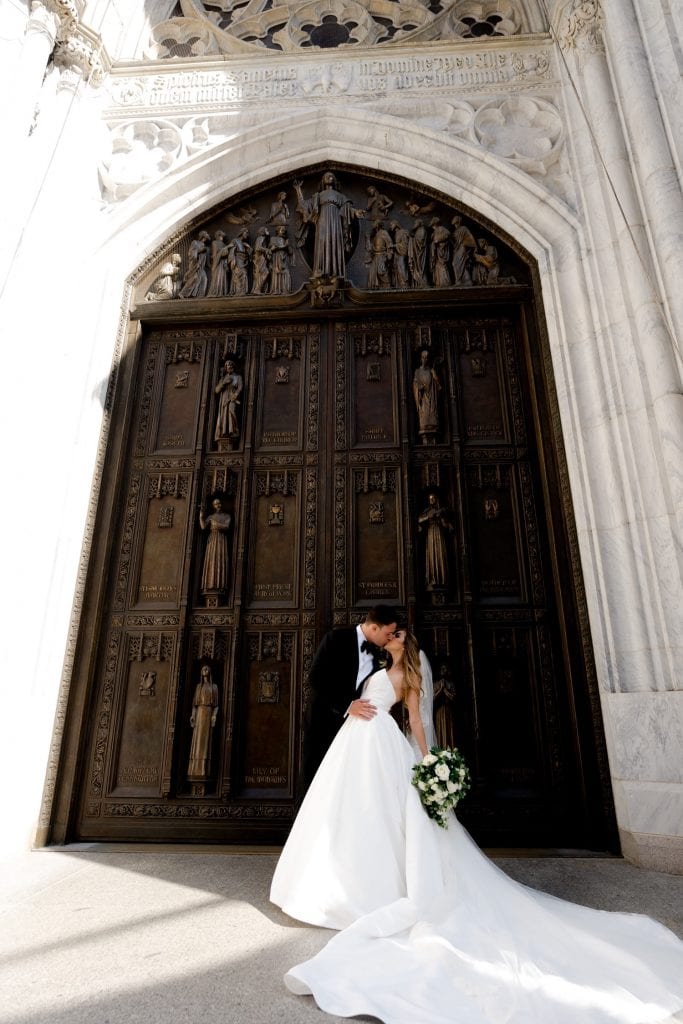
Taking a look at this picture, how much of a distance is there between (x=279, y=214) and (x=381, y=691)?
548 cm

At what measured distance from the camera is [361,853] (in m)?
2.71

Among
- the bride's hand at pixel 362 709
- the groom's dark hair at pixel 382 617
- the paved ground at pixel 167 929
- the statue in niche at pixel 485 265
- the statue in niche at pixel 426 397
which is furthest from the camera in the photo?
the statue in niche at pixel 485 265

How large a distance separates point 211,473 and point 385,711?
312 centimetres

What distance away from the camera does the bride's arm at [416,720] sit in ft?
10.1

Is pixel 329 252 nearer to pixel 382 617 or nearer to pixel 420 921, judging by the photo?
pixel 382 617

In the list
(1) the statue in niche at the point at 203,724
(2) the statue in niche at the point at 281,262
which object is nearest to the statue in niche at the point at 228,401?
(2) the statue in niche at the point at 281,262

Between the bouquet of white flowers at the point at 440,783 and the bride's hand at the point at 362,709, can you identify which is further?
the bride's hand at the point at 362,709

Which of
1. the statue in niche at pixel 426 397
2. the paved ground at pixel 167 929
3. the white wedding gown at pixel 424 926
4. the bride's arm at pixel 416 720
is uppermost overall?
the statue in niche at pixel 426 397

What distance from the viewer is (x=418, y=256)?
6086mm

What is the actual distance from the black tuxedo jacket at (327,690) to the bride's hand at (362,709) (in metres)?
0.35

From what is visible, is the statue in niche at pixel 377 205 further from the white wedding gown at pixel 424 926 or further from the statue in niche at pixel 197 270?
the white wedding gown at pixel 424 926

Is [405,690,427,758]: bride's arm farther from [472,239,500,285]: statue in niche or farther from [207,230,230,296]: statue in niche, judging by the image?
[207,230,230,296]: statue in niche

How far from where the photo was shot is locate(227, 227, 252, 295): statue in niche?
6.11 metres

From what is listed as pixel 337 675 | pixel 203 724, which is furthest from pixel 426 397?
pixel 203 724
